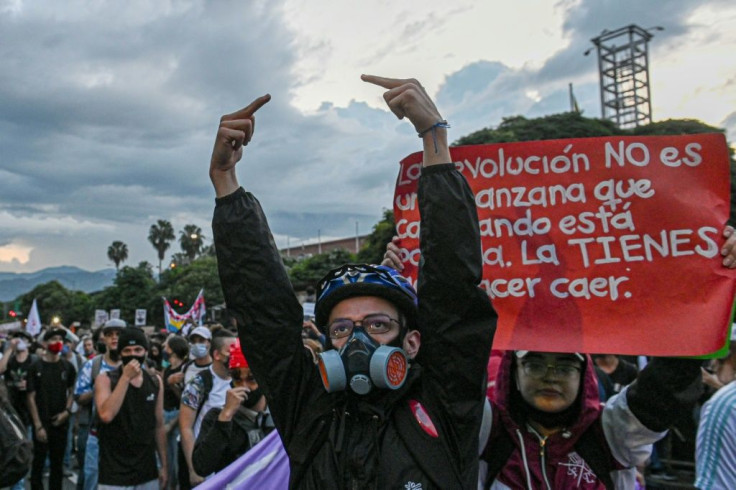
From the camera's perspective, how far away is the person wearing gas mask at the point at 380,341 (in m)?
2.00

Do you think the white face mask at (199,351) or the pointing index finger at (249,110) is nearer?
the pointing index finger at (249,110)

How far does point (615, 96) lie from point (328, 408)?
5363cm

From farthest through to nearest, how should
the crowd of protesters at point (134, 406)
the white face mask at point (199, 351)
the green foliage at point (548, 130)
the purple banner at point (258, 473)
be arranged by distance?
the green foliage at point (548, 130)
the white face mask at point (199, 351)
the crowd of protesters at point (134, 406)
the purple banner at point (258, 473)

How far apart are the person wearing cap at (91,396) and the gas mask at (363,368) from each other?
412 centimetres

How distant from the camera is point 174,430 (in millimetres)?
7105

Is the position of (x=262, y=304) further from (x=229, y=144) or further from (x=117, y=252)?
(x=117, y=252)

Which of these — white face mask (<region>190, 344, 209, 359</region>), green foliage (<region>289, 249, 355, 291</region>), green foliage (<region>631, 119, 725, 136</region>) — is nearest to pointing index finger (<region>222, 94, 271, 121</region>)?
white face mask (<region>190, 344, 209, 359</region>)

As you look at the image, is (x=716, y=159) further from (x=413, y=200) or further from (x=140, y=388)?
(x=140, y=388)

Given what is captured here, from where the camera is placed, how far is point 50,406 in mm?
8281

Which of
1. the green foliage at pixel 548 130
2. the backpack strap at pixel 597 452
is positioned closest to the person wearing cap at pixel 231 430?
the backpack strap at pixel 597 452

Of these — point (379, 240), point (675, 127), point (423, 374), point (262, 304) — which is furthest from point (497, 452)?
point (379, 240)

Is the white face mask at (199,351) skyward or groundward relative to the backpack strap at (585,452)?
skyward

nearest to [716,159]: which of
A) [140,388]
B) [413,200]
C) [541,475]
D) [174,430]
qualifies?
[413,200]

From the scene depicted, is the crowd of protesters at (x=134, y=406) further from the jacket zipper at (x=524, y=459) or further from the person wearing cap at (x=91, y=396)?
the jacket zipper at (x=524, y=459)
